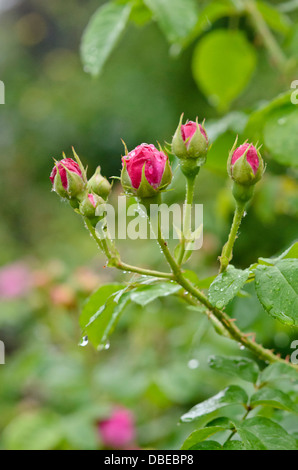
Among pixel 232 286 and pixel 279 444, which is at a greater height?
pixel 232 286

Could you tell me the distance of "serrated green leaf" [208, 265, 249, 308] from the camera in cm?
46

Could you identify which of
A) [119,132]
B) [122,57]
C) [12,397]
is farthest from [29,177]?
[12,397]

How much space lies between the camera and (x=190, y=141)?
1.74 ft

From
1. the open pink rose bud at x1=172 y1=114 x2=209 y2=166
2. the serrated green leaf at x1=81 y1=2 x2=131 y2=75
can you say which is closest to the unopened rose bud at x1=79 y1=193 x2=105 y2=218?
the open pink rose bud at x1=172 y1=114 x2=209 y2=166

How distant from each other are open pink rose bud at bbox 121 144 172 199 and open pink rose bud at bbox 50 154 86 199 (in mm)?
57

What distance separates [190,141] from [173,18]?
433 millimetres

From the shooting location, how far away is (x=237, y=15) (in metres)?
1.10

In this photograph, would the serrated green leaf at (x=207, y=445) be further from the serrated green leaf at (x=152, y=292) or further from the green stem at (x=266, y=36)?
the green stem at (x=266, y=36)

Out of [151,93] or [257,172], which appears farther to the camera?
[151,93]

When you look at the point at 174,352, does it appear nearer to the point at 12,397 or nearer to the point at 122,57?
the point at 12,397

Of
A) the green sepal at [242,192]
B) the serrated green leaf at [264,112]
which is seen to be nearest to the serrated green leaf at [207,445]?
the green sepal at [242,192]

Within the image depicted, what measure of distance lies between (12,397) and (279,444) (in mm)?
1246

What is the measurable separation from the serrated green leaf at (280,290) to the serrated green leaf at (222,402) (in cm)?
18
